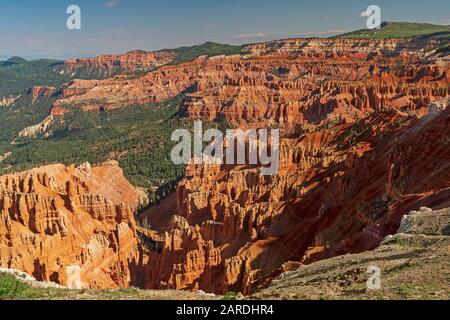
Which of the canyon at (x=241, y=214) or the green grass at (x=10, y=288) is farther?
the canyon at (x=241, y=214)

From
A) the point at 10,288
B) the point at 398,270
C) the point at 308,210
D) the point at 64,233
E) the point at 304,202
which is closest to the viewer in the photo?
the point at 10,288

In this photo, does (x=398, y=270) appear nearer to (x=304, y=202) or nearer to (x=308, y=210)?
(x=308, y=210)

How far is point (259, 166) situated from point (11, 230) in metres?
42.2

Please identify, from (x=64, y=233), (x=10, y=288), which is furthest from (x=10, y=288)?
(x=64, y=233)

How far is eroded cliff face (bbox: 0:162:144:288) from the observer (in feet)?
140

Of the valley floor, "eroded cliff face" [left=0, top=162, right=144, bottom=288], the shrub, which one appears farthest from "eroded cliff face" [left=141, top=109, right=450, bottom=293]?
the shrub

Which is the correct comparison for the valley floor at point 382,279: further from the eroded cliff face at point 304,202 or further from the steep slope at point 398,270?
the eroded cliff face at point 304,202

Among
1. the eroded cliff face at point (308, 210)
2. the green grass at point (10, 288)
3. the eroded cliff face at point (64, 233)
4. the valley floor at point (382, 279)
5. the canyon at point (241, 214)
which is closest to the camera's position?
the valley floor at point (382, 279)

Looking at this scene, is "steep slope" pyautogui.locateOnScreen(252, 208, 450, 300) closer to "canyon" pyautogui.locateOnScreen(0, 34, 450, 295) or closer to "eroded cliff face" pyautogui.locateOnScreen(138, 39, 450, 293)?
"canyon" pyautogui.locateOnScreen(0, 34, 450, 295)

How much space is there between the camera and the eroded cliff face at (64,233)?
42.8 m

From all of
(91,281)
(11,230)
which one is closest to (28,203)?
(11,230)

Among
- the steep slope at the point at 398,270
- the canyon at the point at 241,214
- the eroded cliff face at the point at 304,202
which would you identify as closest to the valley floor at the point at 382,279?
the steep slope at the point at 398,270

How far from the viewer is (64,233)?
49281 millimetres

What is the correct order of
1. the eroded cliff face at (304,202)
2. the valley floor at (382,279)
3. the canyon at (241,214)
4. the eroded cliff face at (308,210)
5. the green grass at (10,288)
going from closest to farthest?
1. the valley floor at (382,279)
2. the green grass at (10,288)
3. the eroded cliff face at (308,210)
4. the eroded cliff face at (304,202)
5. the canyon at (241,214)
